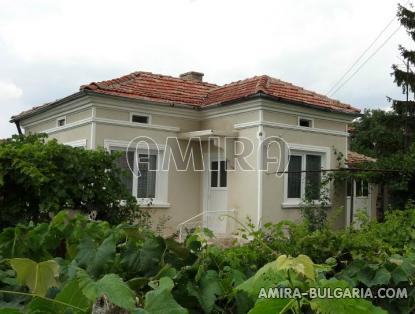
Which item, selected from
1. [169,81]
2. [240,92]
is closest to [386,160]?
[240,92]

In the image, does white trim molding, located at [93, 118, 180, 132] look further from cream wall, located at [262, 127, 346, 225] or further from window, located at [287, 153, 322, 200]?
window, located at [287, 153, 322, 200]

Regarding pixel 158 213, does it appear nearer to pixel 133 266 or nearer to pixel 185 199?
pixel 185 199

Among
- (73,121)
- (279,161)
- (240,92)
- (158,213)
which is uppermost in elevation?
(240,92)

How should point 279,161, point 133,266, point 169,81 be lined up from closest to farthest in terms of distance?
point 133,266, point 279,161, point 169,81

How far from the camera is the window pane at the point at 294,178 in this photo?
1351 centimetres

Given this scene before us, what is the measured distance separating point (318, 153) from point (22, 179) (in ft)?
31.9

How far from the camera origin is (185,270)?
5.52ft

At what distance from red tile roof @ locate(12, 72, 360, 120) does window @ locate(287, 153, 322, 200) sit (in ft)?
5.00

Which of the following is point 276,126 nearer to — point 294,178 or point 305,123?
point 305,123

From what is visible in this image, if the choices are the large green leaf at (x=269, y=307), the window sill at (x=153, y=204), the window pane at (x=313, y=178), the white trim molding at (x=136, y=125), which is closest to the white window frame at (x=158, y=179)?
the window sill at (x=153, y=204)

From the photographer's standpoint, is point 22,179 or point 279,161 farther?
point 279,161

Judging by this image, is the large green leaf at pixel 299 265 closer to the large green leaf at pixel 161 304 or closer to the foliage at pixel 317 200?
the large green leaf at pixel 161 304

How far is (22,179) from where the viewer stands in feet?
21.1

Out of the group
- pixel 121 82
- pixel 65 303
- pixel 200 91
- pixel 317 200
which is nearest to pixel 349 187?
pixel 317 200
